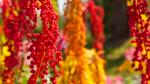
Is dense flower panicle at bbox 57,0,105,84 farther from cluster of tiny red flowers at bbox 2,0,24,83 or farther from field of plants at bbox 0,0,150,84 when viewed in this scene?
cluster of tiny red flowers at bbox 2,0,24,83

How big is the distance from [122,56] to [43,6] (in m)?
14.0

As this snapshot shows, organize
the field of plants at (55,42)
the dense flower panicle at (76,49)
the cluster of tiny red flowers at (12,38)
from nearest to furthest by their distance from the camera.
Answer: the field of plants at (55,42) → the cluster of tiny red flowers at (12,38) → the dense flower panicle at (76,49)

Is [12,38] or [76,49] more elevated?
[12,38]

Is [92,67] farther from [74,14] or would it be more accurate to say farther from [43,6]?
[43,6]

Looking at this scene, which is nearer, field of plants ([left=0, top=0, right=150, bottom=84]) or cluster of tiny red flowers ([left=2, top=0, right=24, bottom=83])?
field of plants ([left=0, top=0, right=150, bottom=84])

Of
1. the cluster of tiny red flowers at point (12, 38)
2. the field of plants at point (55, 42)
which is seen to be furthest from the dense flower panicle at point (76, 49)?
the cluster of tiny red flowers at point (12, 38)

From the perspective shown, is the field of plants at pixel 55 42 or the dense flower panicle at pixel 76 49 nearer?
the field of plants at pixel 55 42

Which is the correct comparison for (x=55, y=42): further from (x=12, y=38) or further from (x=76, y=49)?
(x=76, y=49)

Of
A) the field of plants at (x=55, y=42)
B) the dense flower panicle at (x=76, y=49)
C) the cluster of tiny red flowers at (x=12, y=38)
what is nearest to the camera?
the field of plants at (x=55, y=42)

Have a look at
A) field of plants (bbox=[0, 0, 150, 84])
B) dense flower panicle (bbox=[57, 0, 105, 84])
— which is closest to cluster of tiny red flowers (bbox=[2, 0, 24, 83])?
field of plants (bbox=[0, 0, 150, 84])

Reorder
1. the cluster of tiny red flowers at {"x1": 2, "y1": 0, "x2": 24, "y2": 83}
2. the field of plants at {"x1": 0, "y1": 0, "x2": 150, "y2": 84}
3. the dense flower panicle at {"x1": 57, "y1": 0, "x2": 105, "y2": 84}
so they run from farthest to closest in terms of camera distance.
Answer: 1. the dense flower panicle at {"x1": 57, "y1": 0, "x2": 105, "y2": 84}
2. the cluster of tiny red flowers at {"x1": 2, "y1": 0, "x2": 24, "y2": 83}
3. the field of plants at {"x1": 0, "y1": 0, "x2": 150, "y2": 84}

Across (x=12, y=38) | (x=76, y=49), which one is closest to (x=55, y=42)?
(x=12, y=38)

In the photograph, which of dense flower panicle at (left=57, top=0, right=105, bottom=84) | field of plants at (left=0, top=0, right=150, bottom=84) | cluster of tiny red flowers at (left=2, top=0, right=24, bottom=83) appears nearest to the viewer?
field of plants at (left=0, top=0, right=150, bottom=84)

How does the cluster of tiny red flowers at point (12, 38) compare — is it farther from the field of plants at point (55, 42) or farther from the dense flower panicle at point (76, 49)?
the dense flower panicle at point (76, 49)
